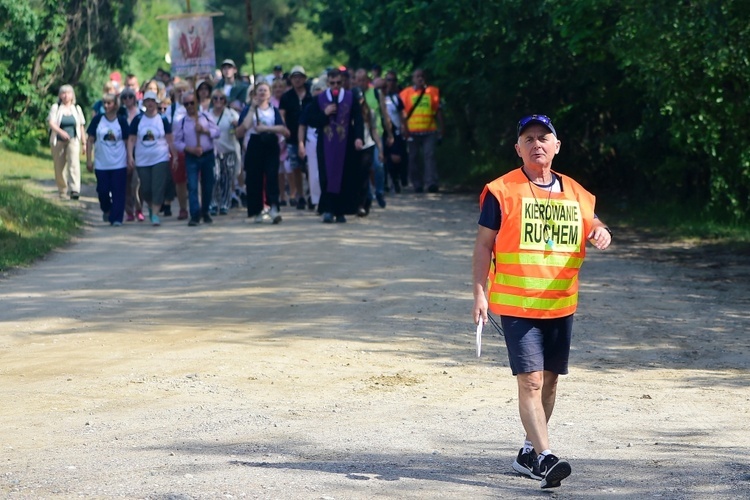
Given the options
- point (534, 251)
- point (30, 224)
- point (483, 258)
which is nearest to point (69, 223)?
point (30, 224)

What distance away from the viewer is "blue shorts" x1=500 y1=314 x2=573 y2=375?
21.6 feet

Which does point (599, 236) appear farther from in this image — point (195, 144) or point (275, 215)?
point (195, 144)

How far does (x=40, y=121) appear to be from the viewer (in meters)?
32.4

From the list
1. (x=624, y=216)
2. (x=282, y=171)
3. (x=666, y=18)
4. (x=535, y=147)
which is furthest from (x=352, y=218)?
(x=535, y=147)

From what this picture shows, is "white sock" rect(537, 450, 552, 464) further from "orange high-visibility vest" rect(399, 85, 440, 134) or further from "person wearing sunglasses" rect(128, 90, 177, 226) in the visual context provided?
"orange high-visibility vest" rect(399, 85, 440, 134)

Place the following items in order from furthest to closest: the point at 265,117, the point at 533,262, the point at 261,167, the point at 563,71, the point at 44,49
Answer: the point at 44,49 < the point at 563,71 < the point at 261,167 < the point at 265,117 < the point at 533,262

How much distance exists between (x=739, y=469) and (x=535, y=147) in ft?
6.12

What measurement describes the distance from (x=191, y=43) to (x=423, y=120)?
816 cm

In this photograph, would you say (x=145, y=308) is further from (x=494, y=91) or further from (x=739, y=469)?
(x=494, y=91)

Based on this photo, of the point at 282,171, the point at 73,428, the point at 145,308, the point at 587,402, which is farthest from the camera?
the point at 282,171

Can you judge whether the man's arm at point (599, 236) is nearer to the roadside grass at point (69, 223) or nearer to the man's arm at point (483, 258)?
the man's arm at point (483, 258)

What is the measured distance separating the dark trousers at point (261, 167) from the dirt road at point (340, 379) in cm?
255

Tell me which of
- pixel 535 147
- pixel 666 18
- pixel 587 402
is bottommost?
pixel 587 402

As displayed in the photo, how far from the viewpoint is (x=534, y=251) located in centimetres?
663
